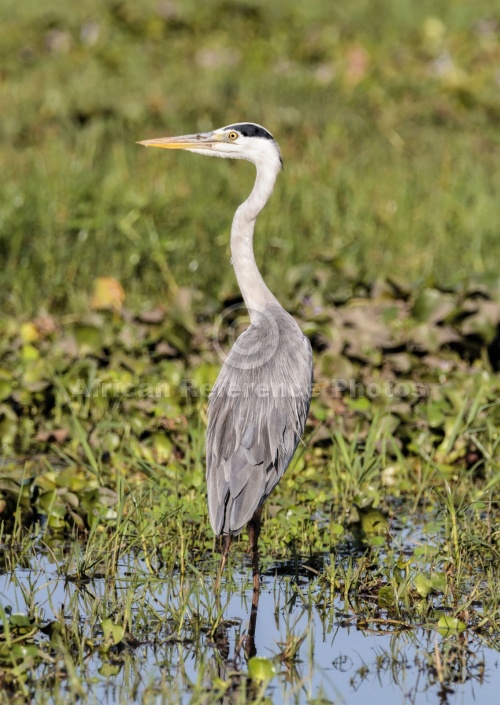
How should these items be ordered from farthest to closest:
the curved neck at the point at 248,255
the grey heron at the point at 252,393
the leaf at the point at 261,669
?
the curved neck at the point at 248,255, the grey heron at the point at 252,393, the leaf at the point at 261,669

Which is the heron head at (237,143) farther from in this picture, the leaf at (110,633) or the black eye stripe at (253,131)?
the leaf at (110,633)

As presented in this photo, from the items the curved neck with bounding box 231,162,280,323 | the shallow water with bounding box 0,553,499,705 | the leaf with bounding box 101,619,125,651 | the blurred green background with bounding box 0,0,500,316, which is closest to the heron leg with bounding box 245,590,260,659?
the shallow water with bounding box 0,553,499,705

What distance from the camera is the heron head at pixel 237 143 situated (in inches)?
194

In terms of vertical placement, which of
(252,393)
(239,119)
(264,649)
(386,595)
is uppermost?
(239,119)

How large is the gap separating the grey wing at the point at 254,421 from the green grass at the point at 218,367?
0.27 m

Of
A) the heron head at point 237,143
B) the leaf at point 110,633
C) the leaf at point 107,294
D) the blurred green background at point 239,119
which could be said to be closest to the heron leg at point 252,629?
the leaf at point 110,633

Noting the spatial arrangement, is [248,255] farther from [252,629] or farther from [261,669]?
[261,669]

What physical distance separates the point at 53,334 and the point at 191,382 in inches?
36.1

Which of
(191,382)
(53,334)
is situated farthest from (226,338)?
(53,334)

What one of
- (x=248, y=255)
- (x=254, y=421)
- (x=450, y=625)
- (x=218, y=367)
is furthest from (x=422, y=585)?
(x=218, y=367)

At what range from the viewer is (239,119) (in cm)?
1071

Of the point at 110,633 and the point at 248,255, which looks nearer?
the point at 110,633

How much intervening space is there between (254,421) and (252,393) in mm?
130

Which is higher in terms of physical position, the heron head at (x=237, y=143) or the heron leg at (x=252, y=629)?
the heron head at (x=237, y=143)
